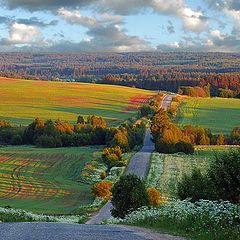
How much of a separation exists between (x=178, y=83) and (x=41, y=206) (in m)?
151

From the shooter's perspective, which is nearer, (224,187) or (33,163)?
(224,187)

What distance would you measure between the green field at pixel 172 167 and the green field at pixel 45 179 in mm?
7259

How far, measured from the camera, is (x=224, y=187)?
18.8m

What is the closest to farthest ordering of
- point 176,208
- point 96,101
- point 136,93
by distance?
point 176,208 → point 96,101 → point 136,93

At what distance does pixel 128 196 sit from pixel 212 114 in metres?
91.2

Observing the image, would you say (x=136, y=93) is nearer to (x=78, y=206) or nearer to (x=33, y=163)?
(x=33, y=163)

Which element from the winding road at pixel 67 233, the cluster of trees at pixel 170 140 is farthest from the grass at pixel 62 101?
the winding road at pixel 67 233

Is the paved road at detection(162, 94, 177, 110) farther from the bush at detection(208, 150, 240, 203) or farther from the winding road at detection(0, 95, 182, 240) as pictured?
the winding road at detection(0, 95, 182, 240)

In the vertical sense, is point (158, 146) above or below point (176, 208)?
below

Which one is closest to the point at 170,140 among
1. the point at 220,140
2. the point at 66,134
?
the point at 220,140

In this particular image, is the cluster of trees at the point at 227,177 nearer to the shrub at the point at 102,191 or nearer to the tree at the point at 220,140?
the shrub at the point at 102,191

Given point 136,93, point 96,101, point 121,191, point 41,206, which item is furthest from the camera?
point 136,93

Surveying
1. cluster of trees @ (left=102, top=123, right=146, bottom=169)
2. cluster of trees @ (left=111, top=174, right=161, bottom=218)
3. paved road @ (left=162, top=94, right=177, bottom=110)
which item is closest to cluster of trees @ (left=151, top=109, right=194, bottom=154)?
cluster of trees @ (left=102, top=123, right=146, bottom=169)

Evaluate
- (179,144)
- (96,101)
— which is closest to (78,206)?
(179,144)
